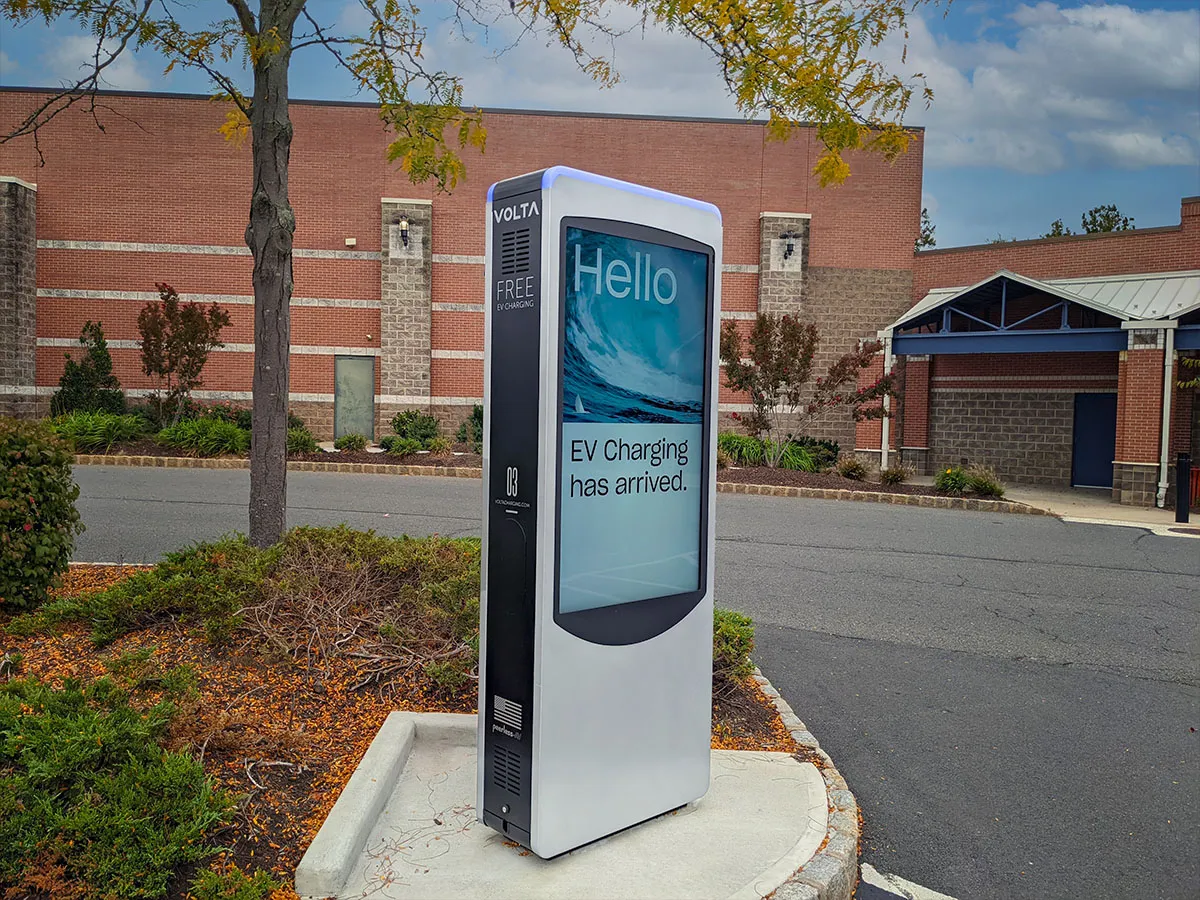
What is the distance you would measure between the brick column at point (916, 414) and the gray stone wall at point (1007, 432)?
18 centimetres

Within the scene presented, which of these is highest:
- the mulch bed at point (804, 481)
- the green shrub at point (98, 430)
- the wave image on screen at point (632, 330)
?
the wave image on screen at point (632, 330)

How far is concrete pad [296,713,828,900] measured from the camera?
3.57 m

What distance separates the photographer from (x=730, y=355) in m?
21.2

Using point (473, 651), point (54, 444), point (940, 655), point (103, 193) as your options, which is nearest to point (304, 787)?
point (473, 651)

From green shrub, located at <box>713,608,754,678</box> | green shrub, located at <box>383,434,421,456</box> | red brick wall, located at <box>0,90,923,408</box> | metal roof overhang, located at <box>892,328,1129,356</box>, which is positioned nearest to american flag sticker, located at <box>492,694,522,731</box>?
green shrub, located at <box>713,608,754,678</box>

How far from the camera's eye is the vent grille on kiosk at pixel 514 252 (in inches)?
142

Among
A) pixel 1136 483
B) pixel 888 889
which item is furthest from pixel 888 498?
pixel 888 889

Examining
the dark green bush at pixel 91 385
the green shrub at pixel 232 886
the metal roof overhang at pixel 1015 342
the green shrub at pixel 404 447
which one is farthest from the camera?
the dark green bush at pixel 91 385

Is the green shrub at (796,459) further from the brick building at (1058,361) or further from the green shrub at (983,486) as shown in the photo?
the green shrub at (983,486)

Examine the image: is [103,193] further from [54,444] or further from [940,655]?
[940,655]

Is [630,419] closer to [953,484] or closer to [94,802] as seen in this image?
[94,802]

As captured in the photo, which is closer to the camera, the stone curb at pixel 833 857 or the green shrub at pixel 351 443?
the stone curb at pixel 833 857

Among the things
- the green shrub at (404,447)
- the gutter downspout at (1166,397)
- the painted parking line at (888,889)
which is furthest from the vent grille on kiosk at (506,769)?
the gutter downspout at (1166,397)

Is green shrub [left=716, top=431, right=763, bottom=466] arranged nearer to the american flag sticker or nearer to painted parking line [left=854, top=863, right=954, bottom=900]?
painted parking line [left=854, top=863, right=954, bottom=900]
